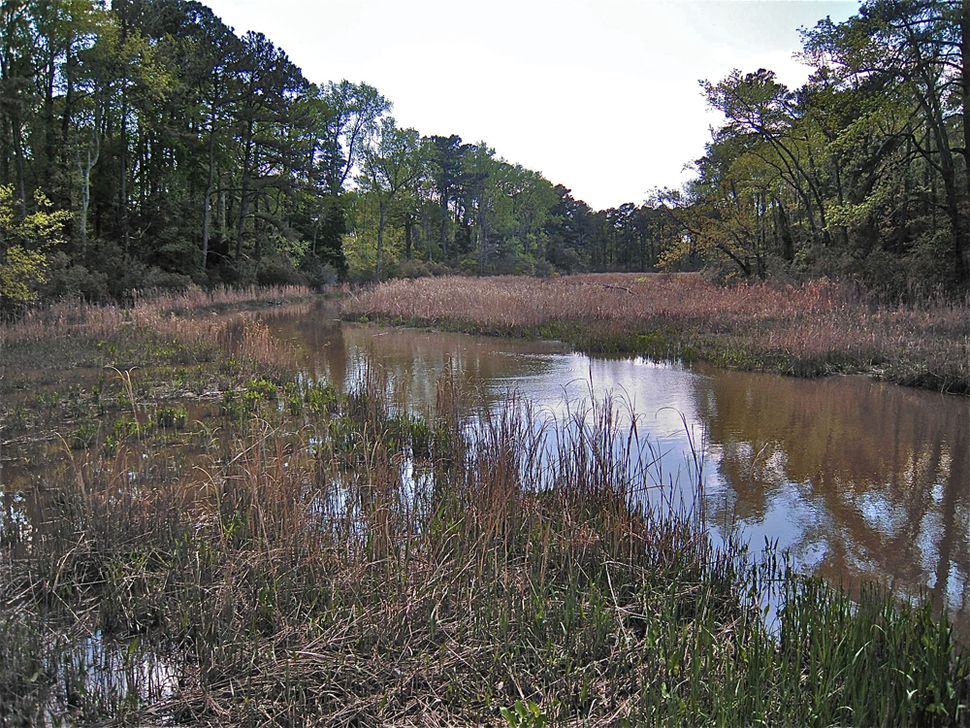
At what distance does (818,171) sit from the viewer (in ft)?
89.1

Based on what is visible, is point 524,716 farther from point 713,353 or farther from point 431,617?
point 713,353

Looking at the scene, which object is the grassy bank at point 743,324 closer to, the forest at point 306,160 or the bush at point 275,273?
the forest at point 306,160

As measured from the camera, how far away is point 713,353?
13508 millimetres

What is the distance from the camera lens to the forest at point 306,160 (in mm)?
16906

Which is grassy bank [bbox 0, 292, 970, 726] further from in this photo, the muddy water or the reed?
the muddy water

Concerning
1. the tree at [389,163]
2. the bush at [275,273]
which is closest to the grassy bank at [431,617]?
the bush at [275,273]

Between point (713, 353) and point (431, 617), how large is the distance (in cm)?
1159

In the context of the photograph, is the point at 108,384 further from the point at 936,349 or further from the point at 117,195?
the point at 117,195

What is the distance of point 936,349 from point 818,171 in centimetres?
1925

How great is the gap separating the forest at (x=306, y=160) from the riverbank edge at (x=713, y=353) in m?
6.34

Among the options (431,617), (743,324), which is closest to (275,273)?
(743,324)

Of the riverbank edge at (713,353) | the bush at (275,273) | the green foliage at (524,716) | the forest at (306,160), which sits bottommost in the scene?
the green foliage at (524,716)

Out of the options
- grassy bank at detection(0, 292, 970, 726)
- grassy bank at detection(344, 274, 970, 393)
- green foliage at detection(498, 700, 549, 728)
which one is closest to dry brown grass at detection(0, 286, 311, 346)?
grassy bank at detection(344, 274, 970, 393)

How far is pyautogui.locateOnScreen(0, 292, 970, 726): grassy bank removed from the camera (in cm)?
274
